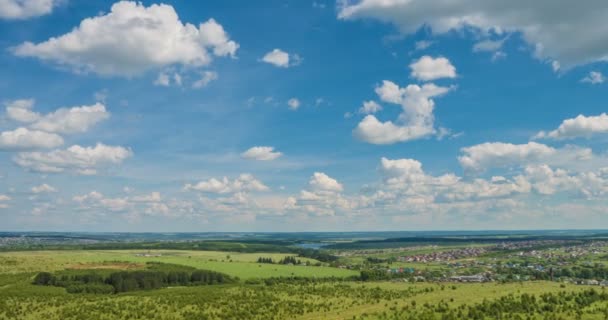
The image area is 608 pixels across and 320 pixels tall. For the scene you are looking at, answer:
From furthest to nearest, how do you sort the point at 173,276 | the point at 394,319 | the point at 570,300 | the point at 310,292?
the point at 173,276, the point at 310,292, the point at 570,300, the point at 394,319

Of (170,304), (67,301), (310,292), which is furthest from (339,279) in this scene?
(67,301)

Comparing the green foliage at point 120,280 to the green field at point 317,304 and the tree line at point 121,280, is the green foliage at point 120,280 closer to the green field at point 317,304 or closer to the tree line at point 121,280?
the tree line at point 121,280

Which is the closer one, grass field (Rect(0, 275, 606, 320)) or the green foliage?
grass field (Rect(0, 275, 606, 320))

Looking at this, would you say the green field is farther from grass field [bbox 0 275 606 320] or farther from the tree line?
the tree line

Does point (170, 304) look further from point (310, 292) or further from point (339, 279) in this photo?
point (339, 279)

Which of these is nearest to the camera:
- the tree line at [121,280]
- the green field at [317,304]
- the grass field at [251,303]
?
the green field at [317,304]

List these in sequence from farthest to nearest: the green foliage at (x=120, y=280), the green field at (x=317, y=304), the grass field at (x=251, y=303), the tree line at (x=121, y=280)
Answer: the green foliage at (x=120, y=280) → the tree line at (x=121, y=280) → the grass field at (x=251, y=303) → the green field at (x=317, y=304)

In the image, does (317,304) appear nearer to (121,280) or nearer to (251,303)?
(251,303)

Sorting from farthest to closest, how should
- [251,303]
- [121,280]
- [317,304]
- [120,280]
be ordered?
[121,280], [120,280], [251,303], [317,304]

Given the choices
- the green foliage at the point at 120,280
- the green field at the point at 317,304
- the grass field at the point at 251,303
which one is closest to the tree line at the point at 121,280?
the green foliage at the point at 120,280

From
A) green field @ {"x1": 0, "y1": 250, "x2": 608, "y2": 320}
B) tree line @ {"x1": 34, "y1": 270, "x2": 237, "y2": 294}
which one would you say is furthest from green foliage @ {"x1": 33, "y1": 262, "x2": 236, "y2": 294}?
green field @ {"x1": 0, "y1": 250, "x2": 608, "y2": 320}

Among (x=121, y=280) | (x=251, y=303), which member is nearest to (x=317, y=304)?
(x=251, y=303)
